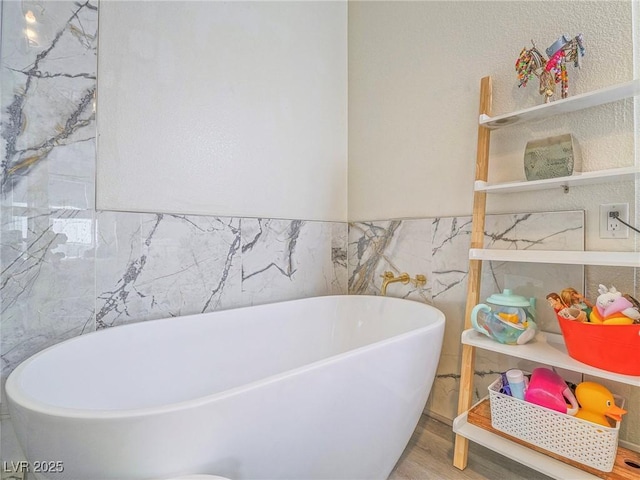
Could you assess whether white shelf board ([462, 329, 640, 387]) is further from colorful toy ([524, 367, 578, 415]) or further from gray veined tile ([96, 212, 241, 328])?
gray veined tile ([96, 212, 241, 328])

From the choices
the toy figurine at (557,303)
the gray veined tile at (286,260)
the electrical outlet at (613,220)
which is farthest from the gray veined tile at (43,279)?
the electrical outlet at (613,220)

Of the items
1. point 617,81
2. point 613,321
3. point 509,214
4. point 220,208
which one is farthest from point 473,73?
point 220,208

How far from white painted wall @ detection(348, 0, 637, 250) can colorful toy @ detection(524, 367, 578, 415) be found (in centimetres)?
48

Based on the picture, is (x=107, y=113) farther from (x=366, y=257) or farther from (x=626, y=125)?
(x=626, y=125)

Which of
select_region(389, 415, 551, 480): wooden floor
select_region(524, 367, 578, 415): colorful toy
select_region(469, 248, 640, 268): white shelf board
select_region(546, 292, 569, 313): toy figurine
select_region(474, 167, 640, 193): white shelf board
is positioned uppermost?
select_region(474, 167, 640, 193): white shelf board

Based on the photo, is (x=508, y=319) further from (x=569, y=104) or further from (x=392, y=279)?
(x=569, y=104)

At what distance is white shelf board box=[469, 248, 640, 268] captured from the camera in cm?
85

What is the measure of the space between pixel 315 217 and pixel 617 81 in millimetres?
1392

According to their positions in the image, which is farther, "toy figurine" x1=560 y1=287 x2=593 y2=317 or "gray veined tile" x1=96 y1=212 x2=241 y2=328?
"gray veined tile" x1=96 y1=212 x2=241 y2=328

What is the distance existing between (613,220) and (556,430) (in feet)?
2.29

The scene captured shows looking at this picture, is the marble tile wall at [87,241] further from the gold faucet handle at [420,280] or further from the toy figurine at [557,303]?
the toy figurine at [557,303]

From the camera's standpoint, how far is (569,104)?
1032 millimetres

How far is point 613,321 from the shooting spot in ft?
2.73

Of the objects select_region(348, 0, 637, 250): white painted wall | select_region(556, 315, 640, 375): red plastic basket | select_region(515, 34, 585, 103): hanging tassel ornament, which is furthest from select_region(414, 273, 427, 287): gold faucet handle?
select_region(515, 34, 585, 103): hanging tassel ornament
